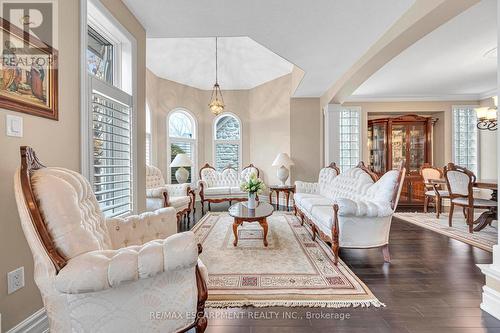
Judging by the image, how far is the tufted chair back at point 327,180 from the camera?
4496mm

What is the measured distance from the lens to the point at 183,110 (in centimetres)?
685

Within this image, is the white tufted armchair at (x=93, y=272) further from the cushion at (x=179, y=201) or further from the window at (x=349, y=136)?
the window at (x=349, y=136)

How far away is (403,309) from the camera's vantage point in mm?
1921

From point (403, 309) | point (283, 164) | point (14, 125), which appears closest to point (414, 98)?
point (283, 164)

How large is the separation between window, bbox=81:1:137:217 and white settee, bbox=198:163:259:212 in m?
3.23

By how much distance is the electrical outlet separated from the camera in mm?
1375

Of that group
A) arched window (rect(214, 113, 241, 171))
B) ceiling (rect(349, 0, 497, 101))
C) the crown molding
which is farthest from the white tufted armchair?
the crown molding

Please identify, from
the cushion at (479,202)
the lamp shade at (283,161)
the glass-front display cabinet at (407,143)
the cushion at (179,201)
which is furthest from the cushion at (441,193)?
the cushion at (179,201)

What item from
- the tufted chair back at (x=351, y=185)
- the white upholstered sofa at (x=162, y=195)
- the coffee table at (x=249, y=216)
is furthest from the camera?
the white upholstered sofa at (x=162, y=195)

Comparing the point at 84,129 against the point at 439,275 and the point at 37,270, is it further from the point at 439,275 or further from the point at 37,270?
the point at 439,275

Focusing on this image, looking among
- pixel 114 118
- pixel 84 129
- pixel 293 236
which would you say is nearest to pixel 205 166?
pixel 293 236

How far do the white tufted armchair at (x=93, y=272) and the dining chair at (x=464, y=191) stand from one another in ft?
15.4

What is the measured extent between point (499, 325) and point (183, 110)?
690 centimetres

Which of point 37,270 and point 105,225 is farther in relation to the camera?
point 105,225
